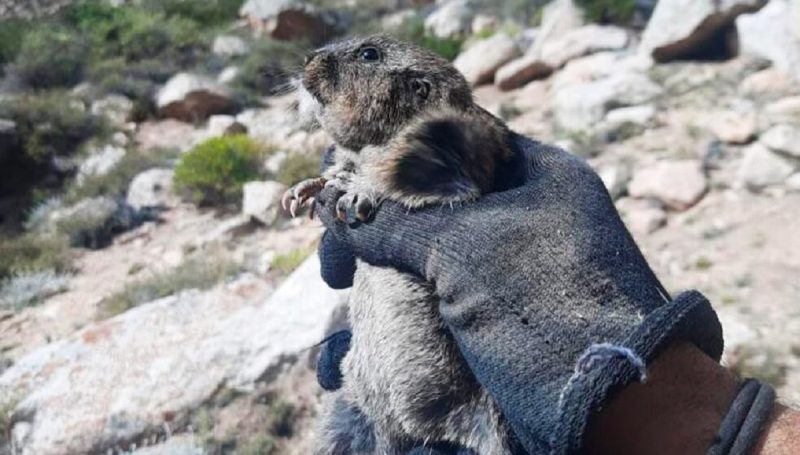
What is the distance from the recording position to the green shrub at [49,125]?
12359 mm

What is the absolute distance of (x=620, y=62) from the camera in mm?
10305

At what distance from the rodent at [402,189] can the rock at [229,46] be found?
1566 centimetres

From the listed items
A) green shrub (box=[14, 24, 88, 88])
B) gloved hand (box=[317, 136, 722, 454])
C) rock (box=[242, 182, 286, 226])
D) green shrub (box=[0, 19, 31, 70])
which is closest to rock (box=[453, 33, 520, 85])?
rock (box=[242, 182, 286, 226])

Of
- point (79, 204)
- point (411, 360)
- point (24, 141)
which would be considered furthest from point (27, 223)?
point (411, 360)

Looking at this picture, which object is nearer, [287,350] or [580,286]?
[580,286]

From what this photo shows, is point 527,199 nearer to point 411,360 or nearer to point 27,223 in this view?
point 411,360

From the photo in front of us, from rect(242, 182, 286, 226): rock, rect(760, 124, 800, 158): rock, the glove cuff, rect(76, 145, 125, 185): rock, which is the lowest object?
rect(76, 145, 125, 185): rock

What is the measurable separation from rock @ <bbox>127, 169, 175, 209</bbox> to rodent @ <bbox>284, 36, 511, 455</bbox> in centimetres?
860

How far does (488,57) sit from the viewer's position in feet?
41.2

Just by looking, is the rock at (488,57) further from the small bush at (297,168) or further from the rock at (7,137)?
the rock at (7,137)

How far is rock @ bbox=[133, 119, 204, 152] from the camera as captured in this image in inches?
510

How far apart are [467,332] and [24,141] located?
12549 millimetres

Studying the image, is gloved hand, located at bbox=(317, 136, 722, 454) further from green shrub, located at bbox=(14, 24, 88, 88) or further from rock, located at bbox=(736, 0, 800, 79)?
green shrub, located at bbox=(14, 24, 88, 88)

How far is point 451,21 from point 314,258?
1200 cm
